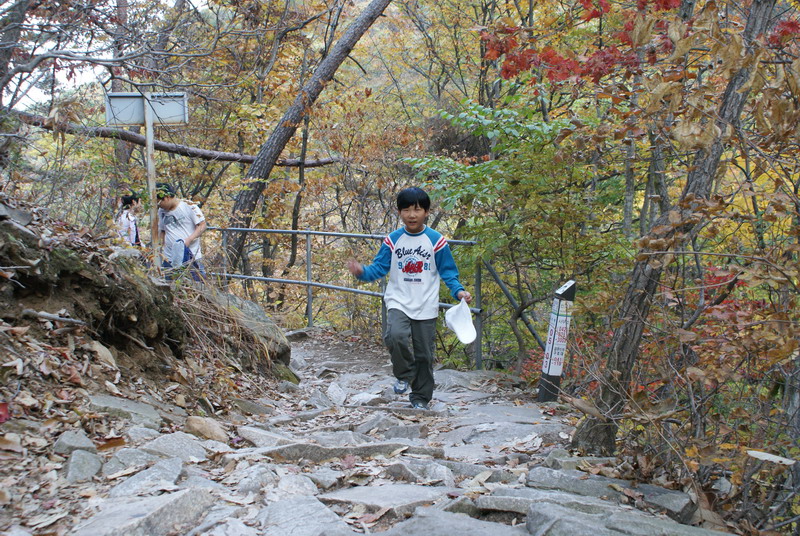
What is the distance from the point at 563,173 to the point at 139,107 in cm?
375

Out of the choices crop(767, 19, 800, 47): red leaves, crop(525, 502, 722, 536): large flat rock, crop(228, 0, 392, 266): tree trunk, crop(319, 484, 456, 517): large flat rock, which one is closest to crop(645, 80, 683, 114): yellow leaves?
crop(767, 19, 800, 47): red leaves

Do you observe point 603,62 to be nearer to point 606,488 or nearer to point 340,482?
point 606,488

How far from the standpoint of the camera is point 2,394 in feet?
9.66

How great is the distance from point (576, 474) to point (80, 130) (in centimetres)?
537

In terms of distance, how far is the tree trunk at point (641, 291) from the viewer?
111 inches

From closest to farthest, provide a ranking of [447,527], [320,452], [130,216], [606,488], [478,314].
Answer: [447,527] < [606,488] < [320,452] < [478,314] < [130,216]

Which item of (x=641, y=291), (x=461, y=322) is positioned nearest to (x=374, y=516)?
(x=641, y=291)

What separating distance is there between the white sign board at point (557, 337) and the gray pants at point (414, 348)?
931mm

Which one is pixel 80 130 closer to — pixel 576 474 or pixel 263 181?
pixel 263 181

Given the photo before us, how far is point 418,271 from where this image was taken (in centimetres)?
503

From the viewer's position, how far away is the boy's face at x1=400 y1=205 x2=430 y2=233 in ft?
16.1

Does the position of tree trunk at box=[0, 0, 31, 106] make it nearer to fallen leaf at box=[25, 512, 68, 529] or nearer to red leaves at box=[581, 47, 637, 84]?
fallen leaf at box=[25, 512, 68, 529]

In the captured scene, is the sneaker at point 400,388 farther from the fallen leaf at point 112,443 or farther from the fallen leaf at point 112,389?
the fallen leaf at point 112,443

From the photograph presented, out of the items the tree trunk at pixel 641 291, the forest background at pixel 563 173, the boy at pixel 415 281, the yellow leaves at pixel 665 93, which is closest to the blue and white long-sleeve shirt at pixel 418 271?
the boy at pixel 415 281
